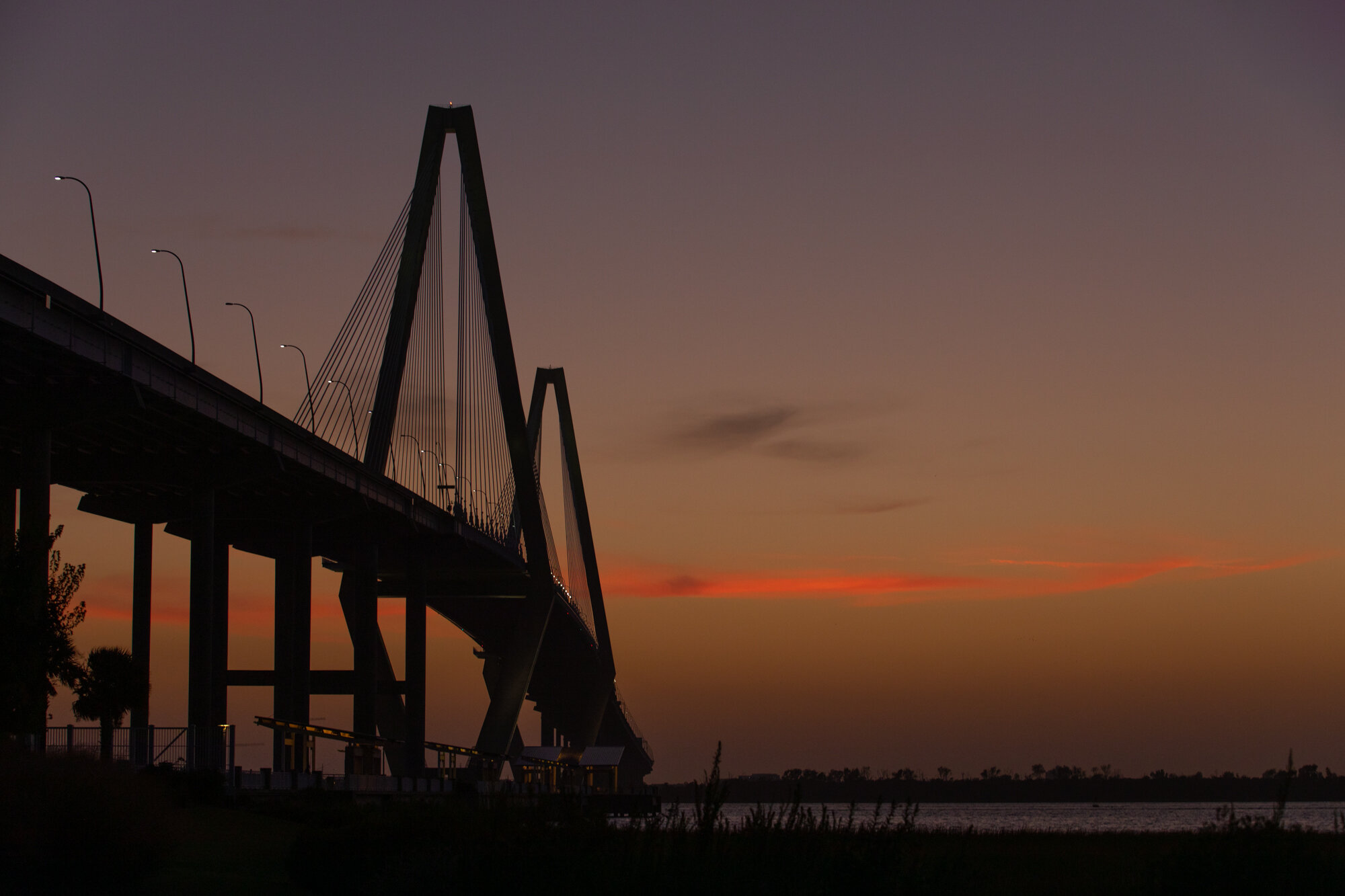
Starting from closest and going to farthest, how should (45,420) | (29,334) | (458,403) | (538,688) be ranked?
(29,334) → (45,420) → (458,403) → (538,688)

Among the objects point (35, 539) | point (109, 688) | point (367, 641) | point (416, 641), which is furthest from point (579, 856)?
point (416, 641)

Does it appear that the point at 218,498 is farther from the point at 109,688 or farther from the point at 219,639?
the point at 109,688

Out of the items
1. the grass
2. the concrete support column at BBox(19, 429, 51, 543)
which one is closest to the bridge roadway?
the concrete support column at BBox(19, 429, 51, 543)

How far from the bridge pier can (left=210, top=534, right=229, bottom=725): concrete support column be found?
2.15 m

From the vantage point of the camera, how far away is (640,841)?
15250mm

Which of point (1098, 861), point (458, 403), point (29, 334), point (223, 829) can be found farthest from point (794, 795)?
point (458, 403)

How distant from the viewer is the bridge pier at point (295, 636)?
55.3 metres

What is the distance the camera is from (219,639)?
53938 mm

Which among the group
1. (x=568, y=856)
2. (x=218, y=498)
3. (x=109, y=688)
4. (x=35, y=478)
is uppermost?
(x=218, y=498)

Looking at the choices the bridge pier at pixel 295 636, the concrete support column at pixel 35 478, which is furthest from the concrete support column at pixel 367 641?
the concrete support column at pixel 35 478

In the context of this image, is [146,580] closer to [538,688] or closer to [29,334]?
[29,334]

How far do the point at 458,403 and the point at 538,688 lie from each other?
54140 millimetres

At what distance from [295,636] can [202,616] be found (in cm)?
774

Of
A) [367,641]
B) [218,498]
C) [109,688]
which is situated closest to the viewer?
[109,688]
